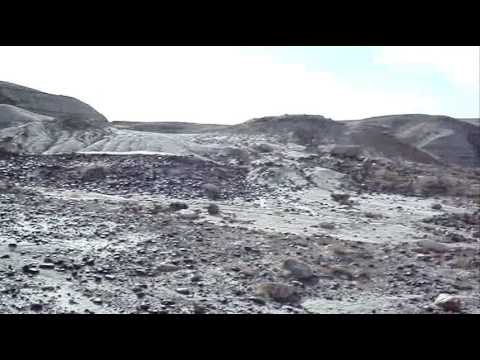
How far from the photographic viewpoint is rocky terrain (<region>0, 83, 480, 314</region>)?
6.66 metres

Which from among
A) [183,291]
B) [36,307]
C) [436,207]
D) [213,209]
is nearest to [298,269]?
[183,291]

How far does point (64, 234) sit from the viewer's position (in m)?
8.24

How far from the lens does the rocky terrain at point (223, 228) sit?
21.9 ft

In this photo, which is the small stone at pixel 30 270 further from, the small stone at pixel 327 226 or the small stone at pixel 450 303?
the small stone at pixel 327 226

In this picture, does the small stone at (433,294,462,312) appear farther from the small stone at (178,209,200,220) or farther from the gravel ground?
the small stone at (178,209,200,220)

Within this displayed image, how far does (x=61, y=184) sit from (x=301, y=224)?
6.69 m

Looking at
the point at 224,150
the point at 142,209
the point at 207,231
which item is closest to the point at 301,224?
the point at 207,231

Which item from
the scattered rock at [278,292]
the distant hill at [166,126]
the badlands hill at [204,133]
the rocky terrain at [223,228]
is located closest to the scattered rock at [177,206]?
the rocky terrain at [223,228]

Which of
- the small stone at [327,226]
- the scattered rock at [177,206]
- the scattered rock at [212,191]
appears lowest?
the small stone at [327,226]

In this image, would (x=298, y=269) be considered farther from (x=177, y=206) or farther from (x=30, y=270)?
(x=177, y=206)

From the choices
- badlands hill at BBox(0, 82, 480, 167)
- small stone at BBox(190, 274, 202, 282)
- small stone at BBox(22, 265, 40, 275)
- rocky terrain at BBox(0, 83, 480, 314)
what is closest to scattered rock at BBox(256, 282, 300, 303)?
rocky terrain at BBox(0, 83, 480, 314)

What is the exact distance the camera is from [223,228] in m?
9.75

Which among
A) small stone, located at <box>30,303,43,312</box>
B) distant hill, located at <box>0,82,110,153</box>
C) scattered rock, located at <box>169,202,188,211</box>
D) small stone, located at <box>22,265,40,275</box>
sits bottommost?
small stone, located at <box>30,303,43,312</box>

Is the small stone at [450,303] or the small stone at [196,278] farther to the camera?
the small stone at [196,278]
